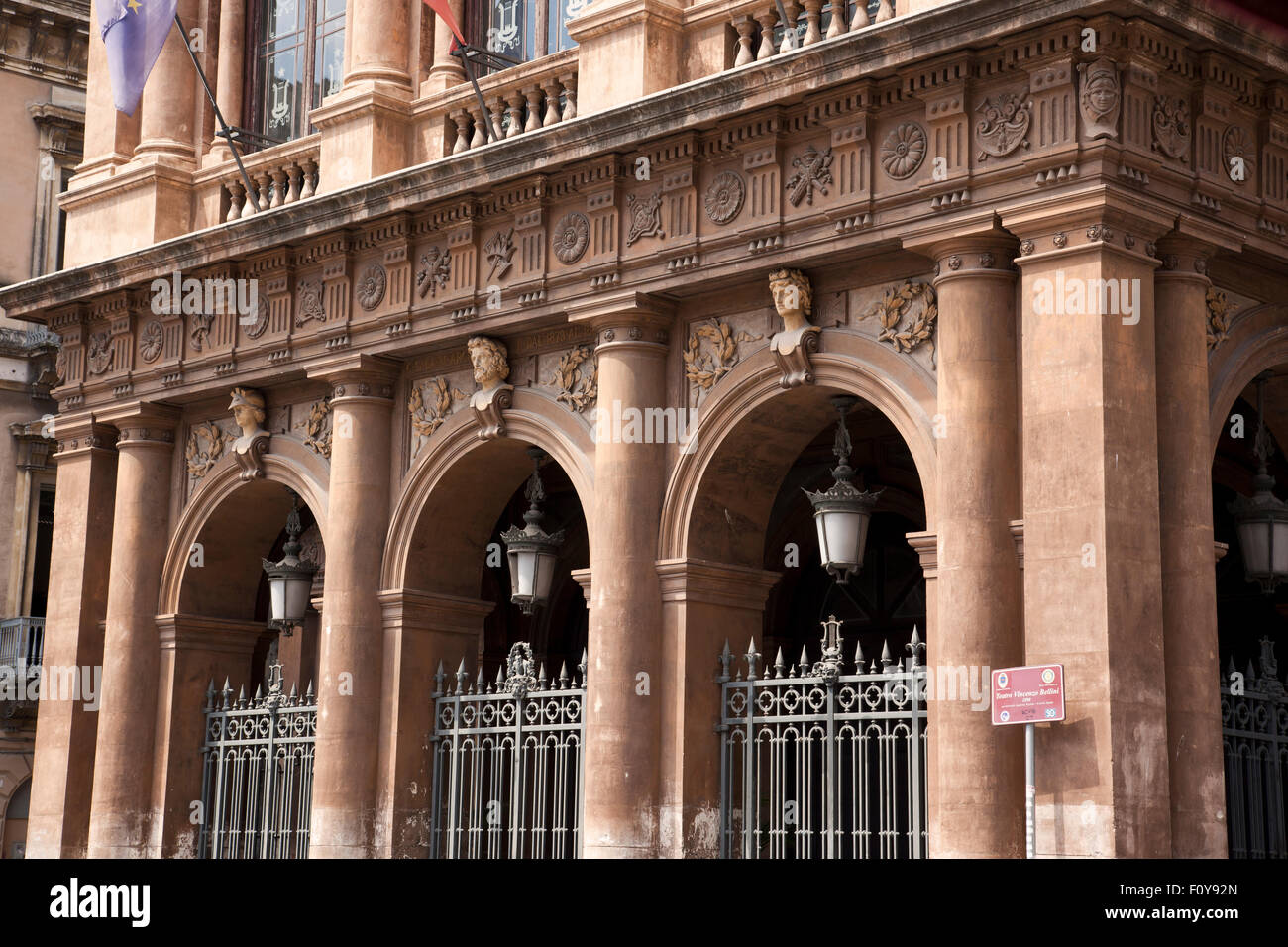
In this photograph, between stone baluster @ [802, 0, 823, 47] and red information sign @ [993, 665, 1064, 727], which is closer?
red information sign @ [993, 665, 1064, 727]

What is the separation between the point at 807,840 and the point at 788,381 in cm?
291

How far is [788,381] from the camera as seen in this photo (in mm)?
12727

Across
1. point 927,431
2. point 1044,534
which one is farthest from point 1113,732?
point 927,431

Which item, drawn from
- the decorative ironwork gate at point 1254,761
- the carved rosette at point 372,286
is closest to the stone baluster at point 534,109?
the carved rosette at point 372,286

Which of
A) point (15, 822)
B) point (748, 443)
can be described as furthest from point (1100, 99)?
point (15, 822)

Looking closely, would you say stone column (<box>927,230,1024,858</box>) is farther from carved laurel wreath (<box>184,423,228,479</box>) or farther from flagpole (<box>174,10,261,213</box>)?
carved laurel wreath (<box>184,423,228,479</box>)

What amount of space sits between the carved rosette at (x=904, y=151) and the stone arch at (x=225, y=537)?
6.23 m

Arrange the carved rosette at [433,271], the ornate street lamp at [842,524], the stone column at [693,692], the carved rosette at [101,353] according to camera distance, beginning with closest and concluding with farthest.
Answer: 1. the ornate street lamp at [842,524]
2. the stone column at [693,692]
3. the carved rosette at [433,271]
4. the carved rosette at [101,353]

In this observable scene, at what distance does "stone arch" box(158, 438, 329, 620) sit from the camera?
54.3 feet

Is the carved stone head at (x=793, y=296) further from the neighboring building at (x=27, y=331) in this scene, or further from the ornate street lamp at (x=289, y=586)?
the neighboring building at (x=27, y=331)

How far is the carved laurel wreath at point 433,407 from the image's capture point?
14.9 m

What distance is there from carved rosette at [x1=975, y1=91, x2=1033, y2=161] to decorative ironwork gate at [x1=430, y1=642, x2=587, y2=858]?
4.49 metres

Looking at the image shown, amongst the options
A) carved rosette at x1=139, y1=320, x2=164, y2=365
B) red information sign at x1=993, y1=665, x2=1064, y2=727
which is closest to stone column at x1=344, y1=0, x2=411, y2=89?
carved rosette at x1=139, y1=320, x2=164, y2=365
